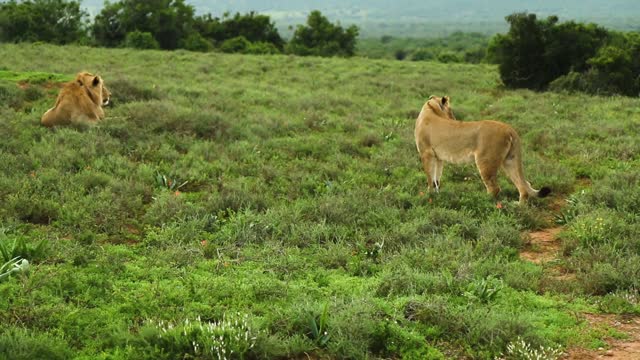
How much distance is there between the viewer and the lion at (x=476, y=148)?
896 centimetres

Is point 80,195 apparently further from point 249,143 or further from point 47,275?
point 249,143

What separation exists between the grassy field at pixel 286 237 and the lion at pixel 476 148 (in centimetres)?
36

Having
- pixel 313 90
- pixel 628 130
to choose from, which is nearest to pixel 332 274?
pixel 628 130

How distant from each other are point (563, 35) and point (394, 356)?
843 inches

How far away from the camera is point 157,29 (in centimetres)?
4031

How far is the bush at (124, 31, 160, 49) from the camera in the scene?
36719mm

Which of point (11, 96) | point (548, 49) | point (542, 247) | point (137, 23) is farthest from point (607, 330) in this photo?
point (137, 23)

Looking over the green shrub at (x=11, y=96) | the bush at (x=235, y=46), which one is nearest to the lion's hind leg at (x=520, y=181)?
the green shrub at (x=11, y=96)

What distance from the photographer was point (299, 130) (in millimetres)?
13875

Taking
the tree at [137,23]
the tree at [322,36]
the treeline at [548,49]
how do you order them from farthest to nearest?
the tree at [322,36], the tree at [137,23], the treeline at [548,49]

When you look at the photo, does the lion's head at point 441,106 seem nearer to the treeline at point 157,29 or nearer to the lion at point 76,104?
the lion at point 76,104

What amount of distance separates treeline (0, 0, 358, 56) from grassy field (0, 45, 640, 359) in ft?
77.9

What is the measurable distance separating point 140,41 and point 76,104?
26.6 metres

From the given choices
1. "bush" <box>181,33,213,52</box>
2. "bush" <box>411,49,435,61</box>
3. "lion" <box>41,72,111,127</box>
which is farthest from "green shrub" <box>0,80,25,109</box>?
"bush" <box>411,49,435,61</box>
